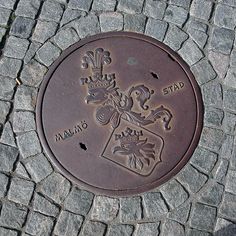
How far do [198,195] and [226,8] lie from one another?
1.50 meters

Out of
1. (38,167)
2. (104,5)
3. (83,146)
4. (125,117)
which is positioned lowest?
(38,167)

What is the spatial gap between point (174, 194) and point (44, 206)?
880 millimetres

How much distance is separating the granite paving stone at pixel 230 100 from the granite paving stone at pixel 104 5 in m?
1.11

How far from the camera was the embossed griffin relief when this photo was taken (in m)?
3.15

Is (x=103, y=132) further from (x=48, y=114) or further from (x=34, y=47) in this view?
(x=34, y=47)

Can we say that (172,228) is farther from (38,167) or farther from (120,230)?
(38,167)

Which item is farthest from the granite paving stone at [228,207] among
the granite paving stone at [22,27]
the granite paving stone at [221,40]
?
the granite paving stone at [22,27]

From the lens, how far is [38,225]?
9.95ft

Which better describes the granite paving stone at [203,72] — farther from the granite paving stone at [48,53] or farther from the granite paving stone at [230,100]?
the granite paving stone at [48,53]

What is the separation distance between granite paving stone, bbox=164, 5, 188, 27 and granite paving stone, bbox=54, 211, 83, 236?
1.64 m

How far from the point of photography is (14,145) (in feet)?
10.6

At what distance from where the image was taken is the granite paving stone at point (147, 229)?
3.01 meters

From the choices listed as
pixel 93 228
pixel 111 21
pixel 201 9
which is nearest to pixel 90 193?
pixel 93 228

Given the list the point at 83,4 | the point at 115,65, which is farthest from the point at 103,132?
the point at 83,4
